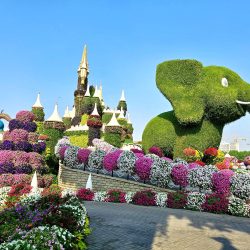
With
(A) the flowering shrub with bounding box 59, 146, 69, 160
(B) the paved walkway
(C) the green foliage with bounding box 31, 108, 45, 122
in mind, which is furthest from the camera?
(C) the green foliage with bounding box 31, 108, 45, 122

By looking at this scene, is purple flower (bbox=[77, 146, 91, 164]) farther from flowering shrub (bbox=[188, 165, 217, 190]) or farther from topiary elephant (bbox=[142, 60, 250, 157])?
flowering shrub (bbox=[188, 165, 217, 190])

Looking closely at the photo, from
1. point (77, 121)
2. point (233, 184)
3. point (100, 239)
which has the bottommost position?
point (100, 239)

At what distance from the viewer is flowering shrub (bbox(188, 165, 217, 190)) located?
15469 mm

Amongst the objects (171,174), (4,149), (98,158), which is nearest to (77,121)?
(4,149)

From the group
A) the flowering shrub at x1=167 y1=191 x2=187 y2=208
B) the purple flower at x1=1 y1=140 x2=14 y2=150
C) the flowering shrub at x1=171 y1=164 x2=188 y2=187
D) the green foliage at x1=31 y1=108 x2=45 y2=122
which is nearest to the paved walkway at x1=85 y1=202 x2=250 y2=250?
the flowering shrub at x1=167 y1=191 x2=187 y2=208

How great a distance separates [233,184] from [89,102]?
41441 mm

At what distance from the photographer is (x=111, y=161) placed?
61.8 ft

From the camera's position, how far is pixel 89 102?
54.5m

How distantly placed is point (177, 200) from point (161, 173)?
2.20 meters

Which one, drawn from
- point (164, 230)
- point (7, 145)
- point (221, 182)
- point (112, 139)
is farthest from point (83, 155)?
point (164, 230)

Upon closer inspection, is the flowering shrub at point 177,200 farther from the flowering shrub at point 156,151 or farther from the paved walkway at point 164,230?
the flowering shrub at point 156,151

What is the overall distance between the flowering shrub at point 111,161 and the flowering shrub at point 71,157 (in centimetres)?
339

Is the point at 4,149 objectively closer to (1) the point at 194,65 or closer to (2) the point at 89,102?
(1) the point at 194,65

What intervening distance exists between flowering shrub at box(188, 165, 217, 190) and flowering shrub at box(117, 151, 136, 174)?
10.7 feet
